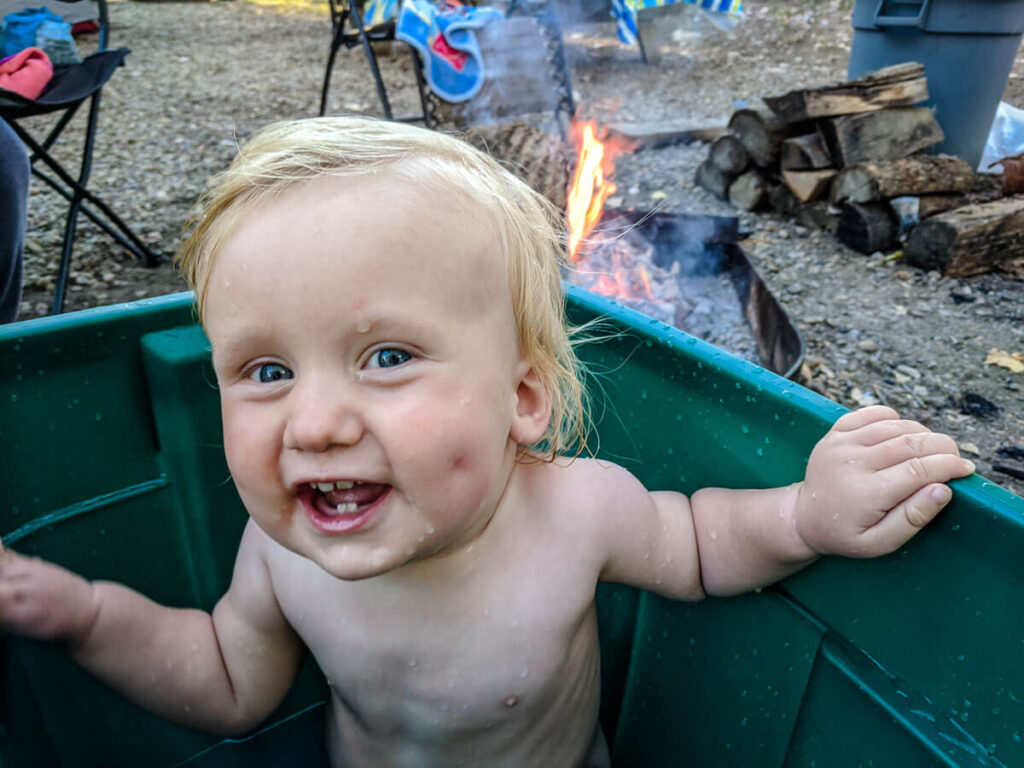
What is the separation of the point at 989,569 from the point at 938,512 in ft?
0.23

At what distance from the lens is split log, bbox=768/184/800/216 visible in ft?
13.5

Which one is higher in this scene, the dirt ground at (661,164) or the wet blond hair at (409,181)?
the wet blond hair at (409,181)

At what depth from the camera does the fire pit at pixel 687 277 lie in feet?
9.62

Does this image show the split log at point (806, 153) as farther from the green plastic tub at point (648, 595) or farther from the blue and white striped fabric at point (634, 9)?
the blue and white striped fabric at point (634, 9)

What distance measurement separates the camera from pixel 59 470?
116cm

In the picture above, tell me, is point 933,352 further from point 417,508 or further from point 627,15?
point 627,15

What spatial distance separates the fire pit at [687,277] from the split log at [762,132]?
94cm

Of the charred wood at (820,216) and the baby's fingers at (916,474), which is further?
the charred wood at (820,216)

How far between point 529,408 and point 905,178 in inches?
128

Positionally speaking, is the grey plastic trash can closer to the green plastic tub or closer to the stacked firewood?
the stacked firewood

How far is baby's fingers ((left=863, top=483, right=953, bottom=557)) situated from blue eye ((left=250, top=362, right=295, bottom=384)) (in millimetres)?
657

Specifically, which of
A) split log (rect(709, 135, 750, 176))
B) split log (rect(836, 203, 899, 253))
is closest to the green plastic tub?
split log (rect(836, 203, 899, 253))

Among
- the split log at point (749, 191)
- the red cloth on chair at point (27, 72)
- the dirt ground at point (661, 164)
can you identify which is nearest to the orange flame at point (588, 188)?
the dirt ground at point (661, 164)

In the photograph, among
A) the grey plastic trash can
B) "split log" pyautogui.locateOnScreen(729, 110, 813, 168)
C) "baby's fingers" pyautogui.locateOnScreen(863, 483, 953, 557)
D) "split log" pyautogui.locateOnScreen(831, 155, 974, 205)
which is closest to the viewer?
"baby's fingers" pyautogui.locateOnScreen(863, 483, 953, 557)
